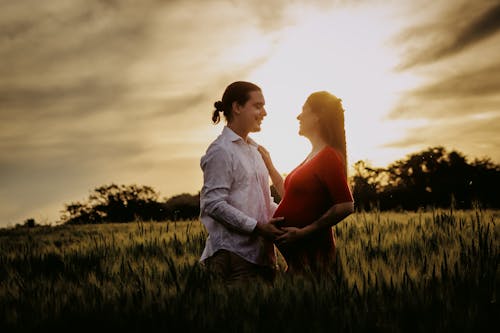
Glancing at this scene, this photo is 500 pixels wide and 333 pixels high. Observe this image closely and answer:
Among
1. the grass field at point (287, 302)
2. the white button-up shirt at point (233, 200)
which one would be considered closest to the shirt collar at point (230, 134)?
the white button-up shirt at point (233, 200)

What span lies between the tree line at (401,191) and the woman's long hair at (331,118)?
996cm

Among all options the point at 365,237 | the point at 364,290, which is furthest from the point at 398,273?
the point at 365,237

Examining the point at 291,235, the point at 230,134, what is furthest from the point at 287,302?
the point at 230,134

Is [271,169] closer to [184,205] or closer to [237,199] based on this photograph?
[237,199]

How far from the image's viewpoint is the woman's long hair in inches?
161

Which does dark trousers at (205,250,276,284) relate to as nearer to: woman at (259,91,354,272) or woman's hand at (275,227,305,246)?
woman at (259,91,354,272)

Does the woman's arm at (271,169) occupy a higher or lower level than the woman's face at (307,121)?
lower

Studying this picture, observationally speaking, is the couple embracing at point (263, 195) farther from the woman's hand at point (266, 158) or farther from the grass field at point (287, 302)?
the grass field at point (287, 302)

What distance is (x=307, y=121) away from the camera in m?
4.24

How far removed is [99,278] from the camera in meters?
4.61

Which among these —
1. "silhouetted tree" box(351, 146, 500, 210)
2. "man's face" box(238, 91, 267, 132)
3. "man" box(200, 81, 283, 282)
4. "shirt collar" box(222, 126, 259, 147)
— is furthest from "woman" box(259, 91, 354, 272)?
"silhouetted tree" box(351, 146, 500, 210)

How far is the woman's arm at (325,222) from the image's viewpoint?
388 centimetres

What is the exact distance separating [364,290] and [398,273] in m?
0.51

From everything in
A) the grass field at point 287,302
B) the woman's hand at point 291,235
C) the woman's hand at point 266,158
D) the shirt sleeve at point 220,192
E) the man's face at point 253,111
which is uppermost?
the man's face at point 253,111
